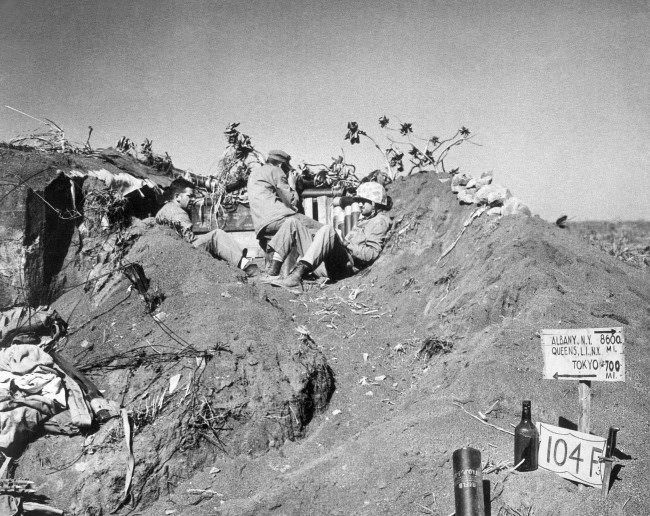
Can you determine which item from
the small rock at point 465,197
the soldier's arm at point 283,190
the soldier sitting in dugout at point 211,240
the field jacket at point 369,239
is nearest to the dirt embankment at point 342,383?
the small rock at point 465,197

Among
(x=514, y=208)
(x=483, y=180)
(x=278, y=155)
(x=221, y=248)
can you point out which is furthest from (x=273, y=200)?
(x=514, y=208)

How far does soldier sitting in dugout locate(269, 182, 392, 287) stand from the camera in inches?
312

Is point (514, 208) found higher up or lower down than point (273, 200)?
lower down

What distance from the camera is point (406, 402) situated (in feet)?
18.0

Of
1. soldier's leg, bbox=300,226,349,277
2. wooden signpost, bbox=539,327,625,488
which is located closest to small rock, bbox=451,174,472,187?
soldier's leg, bbox=300,226,349,277

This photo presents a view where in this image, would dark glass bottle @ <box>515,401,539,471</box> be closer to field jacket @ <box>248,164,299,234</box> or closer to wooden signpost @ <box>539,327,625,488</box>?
wooden signpost @ <box>539,327,625,488</box>

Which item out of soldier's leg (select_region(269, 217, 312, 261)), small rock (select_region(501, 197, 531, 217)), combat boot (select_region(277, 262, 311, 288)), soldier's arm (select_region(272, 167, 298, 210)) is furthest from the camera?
soldier's arm (select_region(272, 167, 298, 210))

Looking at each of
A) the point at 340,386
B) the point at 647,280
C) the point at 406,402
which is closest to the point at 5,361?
the point at 340,386

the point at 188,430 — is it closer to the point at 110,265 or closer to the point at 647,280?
the point at 110,265

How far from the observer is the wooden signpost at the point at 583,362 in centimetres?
353

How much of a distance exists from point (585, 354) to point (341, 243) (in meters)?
4.90

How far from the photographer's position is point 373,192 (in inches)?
372

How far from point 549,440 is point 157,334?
388 centimetres

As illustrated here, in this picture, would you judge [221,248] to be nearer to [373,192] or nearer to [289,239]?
[289,239]
